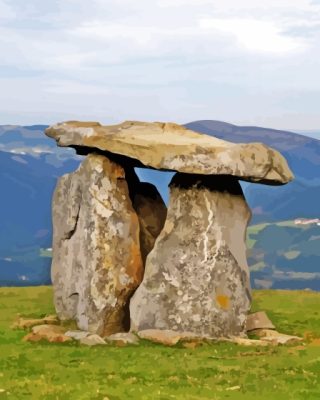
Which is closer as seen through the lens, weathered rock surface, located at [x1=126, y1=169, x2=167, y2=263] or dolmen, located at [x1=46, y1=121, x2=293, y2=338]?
dolmen, located at [x1=46, y1=121, x2=293, y2=338]

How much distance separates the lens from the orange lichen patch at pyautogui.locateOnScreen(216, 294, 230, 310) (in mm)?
27172

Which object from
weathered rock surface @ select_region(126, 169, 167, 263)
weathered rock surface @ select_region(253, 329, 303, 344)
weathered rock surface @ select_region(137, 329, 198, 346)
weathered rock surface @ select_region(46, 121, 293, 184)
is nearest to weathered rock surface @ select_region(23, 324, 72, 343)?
weathered rock surface @ select_region(137, 329, 198, 346)

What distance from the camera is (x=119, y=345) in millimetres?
25453

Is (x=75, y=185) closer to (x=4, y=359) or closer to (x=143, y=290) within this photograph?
(x=143, y=290)

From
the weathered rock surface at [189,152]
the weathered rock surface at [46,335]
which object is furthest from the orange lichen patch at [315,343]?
the weathered rock surface at [46,335]

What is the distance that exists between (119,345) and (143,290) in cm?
243

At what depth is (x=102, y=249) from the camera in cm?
2775

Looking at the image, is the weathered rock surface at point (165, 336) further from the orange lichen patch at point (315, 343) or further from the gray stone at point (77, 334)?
the orange lichen patch at point (315, 343)

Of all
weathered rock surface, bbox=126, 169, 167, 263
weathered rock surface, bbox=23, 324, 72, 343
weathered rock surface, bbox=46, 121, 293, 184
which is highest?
weathered rock surface, bbox=46, 121, 293, 184

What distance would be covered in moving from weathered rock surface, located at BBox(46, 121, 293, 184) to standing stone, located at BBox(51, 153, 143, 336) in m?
0.91

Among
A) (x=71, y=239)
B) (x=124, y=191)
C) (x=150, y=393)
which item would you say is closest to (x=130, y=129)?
(x=124, y=191)

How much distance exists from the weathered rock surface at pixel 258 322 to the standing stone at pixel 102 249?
4.24m

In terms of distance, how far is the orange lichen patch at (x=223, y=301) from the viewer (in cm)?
2717

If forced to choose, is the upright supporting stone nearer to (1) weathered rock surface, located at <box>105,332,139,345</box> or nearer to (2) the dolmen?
(2) the dolmen
